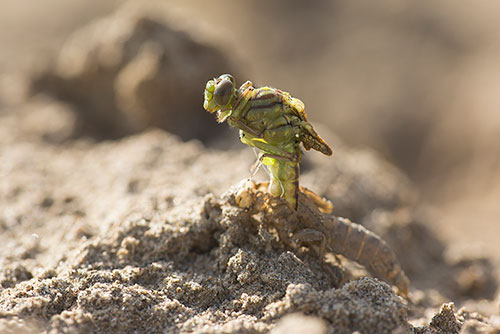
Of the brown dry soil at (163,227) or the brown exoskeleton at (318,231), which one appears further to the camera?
the brown exoskeleton at (318,231)

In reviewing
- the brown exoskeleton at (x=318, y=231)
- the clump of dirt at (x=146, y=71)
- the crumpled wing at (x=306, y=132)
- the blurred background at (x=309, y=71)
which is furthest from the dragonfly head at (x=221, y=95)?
the clump of dirt at (x=146, y=71)

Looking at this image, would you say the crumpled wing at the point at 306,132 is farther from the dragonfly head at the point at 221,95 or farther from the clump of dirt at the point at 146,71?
the clump of dirt at the point at 146,71

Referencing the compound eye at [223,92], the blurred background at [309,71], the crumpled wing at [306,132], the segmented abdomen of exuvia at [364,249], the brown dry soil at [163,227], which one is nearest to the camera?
the brown dry soil at [163,227]

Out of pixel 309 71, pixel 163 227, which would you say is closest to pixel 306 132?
pixel 163 227

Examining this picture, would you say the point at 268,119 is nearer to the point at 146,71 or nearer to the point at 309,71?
the point at 146,71

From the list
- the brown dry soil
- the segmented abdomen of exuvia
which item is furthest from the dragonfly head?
the segmented abdomen of exuvia

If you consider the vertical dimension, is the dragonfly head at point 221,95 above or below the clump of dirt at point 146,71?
below

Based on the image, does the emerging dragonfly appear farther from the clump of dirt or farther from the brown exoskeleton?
the clump of dirt
